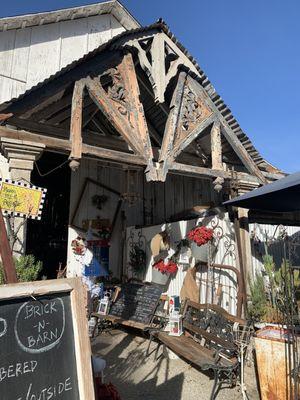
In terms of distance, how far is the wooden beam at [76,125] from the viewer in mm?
4574

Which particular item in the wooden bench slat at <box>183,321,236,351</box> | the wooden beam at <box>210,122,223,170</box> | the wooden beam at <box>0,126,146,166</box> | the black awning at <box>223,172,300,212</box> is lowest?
the wooden bench slat at <box>183,321,236,351</box>

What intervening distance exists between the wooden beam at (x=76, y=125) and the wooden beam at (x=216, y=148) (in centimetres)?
252

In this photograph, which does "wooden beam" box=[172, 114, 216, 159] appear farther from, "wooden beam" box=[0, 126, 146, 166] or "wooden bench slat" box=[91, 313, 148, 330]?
"wooden bench slat" box=[91, 313, 148, 330]

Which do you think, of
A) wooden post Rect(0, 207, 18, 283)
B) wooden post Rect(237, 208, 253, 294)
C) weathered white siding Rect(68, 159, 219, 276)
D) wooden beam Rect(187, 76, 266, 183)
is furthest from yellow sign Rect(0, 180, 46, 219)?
weathered white siding Rect(68, 159, 219, 276)

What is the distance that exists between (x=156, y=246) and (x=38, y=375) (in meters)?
5.31

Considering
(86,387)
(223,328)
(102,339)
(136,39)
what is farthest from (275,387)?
(136,39)

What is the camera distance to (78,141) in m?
4.60

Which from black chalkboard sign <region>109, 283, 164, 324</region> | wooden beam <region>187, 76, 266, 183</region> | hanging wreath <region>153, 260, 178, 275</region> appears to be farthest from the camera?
hanging wreath <region>153, 260, 178, 275</region>

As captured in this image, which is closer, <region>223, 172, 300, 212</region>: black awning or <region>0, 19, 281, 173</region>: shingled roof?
<region>223, 172, 300, 212</region>: black awning

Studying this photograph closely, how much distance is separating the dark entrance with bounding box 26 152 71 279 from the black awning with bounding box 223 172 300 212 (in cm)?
593

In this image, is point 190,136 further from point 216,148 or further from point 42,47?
point 42,47

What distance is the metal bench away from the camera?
14.1 feet

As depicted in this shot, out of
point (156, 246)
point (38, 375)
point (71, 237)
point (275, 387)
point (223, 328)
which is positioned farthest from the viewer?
point (71, 237)

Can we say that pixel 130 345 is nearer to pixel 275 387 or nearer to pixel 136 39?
pixel 275 387
